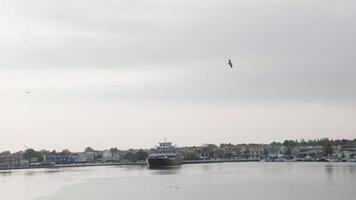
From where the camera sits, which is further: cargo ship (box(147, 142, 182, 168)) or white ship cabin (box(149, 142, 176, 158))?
white ship cabin (box(149, 142, 176, 158))

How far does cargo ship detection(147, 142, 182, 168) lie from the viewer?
166 m

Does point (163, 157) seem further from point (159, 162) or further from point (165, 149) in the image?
point (165, 149)

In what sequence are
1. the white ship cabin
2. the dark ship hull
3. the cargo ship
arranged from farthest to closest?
the white ship cabin < the cargo ship < the dark ship hull

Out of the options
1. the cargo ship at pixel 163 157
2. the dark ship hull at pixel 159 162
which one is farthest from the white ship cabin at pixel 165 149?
the dark ship hull at pixel 159 162

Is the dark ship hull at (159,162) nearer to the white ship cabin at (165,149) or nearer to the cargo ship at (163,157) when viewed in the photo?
the cargo ship at (163,157)

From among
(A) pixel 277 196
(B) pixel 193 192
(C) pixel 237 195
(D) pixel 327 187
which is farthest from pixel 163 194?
(D) pixel 327 187

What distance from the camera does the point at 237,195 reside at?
6250 centimetres

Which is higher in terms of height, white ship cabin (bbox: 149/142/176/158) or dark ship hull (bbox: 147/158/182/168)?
white ship cabin (bbox: 149/142/176/158)

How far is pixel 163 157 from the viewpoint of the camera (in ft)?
559

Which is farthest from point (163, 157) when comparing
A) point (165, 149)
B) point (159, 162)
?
point (165, 149)

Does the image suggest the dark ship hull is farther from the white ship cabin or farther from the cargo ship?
the white ship cabin

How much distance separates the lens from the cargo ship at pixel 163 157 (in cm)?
16588

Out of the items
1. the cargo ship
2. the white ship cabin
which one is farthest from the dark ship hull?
the white ship cabin

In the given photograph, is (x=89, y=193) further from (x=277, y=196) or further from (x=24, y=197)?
(x=277, y=196)
